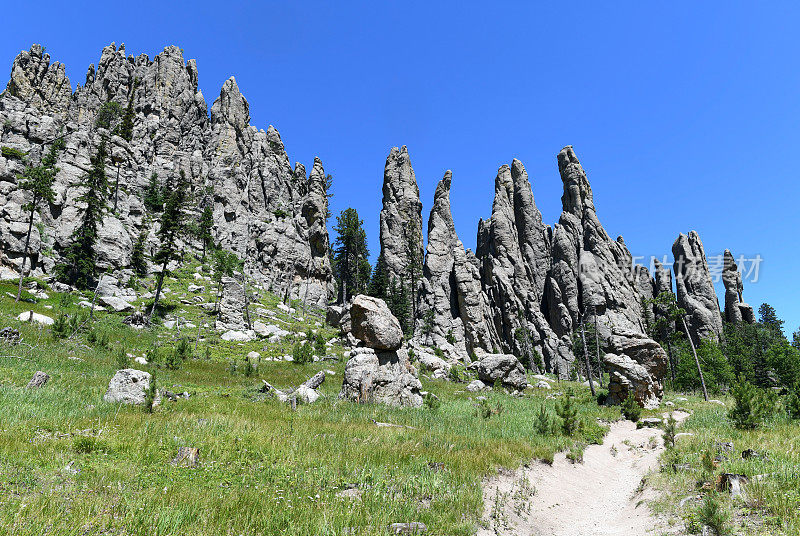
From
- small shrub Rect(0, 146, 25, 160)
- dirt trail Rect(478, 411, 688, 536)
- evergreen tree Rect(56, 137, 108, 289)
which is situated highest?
small shrub Rect(0, 146, 25, 160)

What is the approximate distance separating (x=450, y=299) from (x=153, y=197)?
6870 centimetres

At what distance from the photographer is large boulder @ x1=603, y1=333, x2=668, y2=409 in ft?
82.1

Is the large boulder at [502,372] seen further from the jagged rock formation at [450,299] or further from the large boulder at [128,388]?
the jagged rock formation at [450,299]

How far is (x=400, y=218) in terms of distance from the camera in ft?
327

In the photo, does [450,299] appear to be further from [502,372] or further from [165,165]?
[165,165]

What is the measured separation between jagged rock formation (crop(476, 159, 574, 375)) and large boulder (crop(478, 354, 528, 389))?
156 ft

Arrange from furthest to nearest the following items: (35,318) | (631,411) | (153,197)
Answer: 1. (153,197)
2. (35,318)
3. (631,411)

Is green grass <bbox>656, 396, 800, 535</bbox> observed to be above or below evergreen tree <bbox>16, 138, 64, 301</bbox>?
below

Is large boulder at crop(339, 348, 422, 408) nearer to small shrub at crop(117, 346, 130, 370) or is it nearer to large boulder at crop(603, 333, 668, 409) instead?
small shrub at crop(117, 346, 130, 370)

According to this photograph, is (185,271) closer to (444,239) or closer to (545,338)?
(444,239)

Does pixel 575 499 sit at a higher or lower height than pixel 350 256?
lower

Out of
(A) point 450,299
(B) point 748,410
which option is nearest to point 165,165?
(A) point 450,299

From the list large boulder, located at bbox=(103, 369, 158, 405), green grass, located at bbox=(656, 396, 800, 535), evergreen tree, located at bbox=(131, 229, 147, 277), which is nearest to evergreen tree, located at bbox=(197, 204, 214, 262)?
evergreen tree, located at bbox=(131, 229, 147, 277)

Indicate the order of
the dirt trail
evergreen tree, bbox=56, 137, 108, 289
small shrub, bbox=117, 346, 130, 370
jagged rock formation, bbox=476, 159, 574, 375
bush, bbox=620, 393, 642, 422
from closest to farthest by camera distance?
the dirt trail < small shrub, bbox=117, 346, 130, 370 < bush, bbox=620, 393, 642, 422 < evergreen tree, bbox=56, 137, 108, 289 < jagged rock formation, bbox=476, 159, 574, 375
